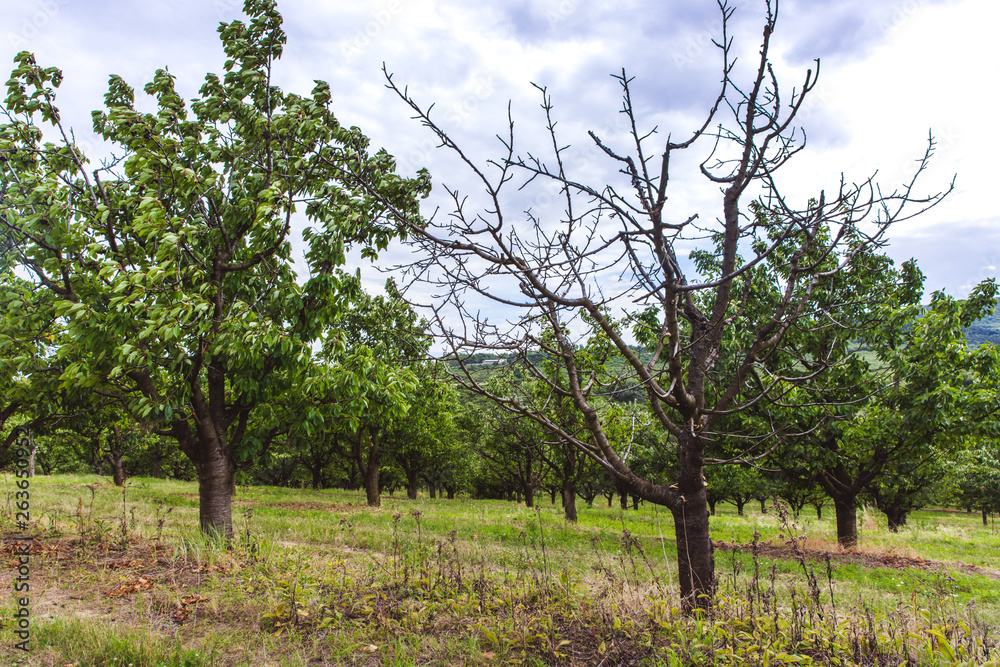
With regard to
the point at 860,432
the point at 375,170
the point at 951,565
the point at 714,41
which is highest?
the point at 375,170

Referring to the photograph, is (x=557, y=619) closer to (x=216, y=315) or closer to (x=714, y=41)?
(x=714, y=41)

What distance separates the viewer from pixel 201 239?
804cm

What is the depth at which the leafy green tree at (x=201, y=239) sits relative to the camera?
6766mm

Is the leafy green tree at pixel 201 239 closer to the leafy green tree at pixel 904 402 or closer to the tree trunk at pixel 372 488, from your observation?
the leafy green tree at pixel 904 402

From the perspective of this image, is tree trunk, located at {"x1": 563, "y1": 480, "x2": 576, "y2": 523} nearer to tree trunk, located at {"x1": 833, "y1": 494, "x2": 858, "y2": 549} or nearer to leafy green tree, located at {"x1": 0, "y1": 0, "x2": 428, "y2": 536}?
tree trunk, located at {"x1": 833, "y1": 494, "x2": 858, "y2": 549}

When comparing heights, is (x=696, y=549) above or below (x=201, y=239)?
below

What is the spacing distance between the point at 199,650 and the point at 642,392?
4.42 meters

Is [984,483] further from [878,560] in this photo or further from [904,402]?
[904,402]

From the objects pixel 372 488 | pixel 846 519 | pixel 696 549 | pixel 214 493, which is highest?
pixel 696 549

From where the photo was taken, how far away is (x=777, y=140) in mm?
3699

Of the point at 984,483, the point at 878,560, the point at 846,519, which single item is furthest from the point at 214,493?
the point at 984,483

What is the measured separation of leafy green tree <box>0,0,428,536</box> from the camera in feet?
22.2

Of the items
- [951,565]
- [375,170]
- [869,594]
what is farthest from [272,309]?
[951,565]

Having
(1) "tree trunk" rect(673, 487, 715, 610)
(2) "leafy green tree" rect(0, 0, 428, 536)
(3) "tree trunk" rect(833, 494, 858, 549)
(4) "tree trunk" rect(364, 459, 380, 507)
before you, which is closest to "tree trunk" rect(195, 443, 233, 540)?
(2) "leafy green tree" rect(0, 0, 428, 536)
